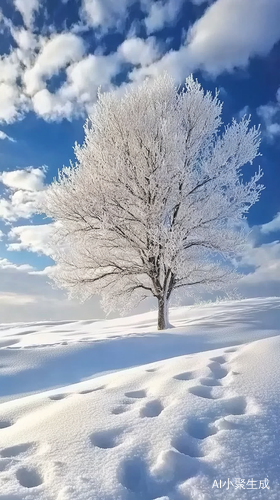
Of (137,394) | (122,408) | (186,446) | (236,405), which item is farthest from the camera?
(137,394)

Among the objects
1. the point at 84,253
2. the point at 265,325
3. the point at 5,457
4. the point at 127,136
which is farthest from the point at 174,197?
the point at 5,457

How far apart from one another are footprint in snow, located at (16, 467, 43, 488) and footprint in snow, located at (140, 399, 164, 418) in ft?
2.91

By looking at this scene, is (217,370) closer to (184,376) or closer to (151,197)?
(184,376)

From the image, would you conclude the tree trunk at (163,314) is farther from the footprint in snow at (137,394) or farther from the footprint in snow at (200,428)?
the footprint in snow at (200,428)

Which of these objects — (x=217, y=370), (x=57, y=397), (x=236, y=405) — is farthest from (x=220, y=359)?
(x=57, y=397)

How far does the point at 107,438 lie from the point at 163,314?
8503mm

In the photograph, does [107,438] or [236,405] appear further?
[236,405]

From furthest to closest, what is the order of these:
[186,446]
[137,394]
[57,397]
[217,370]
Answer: [217,370], [57,397], [137,394], [186,446]

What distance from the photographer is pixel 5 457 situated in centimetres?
238

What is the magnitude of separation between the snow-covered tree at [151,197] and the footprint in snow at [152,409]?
7.08 metres

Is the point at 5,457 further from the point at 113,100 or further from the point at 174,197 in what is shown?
the point at 113,100

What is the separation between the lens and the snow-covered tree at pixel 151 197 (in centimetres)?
1041

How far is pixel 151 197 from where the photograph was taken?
10680 millimetres

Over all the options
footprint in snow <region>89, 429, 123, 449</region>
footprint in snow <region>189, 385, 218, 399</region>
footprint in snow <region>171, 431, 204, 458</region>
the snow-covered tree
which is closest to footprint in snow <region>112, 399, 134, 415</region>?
footprint in snow <region>89, 429, 123, 449</region>
